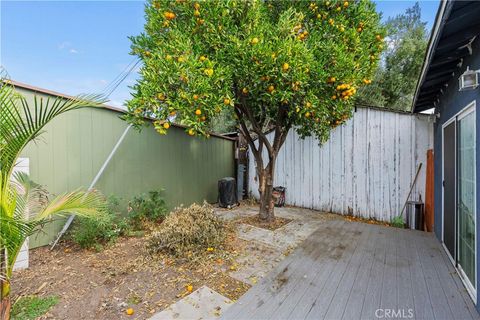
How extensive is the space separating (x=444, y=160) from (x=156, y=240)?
4.34 m

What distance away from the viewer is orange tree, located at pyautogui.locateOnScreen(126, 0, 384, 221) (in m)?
2.80

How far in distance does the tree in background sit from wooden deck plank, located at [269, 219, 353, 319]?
6.19 m

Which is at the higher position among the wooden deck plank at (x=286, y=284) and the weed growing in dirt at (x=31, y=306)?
the weed growing in dirt at (x=31, y=306)

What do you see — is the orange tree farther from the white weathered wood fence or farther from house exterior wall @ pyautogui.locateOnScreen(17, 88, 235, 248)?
the white weathered wood fence

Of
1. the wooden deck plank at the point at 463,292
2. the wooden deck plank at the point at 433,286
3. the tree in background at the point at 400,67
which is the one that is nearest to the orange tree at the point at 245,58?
the wooden deck plank at the point at 433,286

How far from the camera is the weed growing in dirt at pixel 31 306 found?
192 cm

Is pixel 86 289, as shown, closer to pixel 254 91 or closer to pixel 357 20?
pixel 254 91

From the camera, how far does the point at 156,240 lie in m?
3.08

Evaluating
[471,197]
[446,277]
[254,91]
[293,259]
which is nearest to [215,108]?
[254,91]

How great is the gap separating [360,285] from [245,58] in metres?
3.08

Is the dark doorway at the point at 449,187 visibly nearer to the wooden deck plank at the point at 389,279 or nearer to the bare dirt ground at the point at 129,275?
the wooden deck plank at the point at 389,279

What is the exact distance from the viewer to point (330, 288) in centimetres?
236

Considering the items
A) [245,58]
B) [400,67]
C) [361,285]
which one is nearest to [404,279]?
[361,285]

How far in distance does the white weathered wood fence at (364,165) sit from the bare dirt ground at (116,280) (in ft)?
11.3
